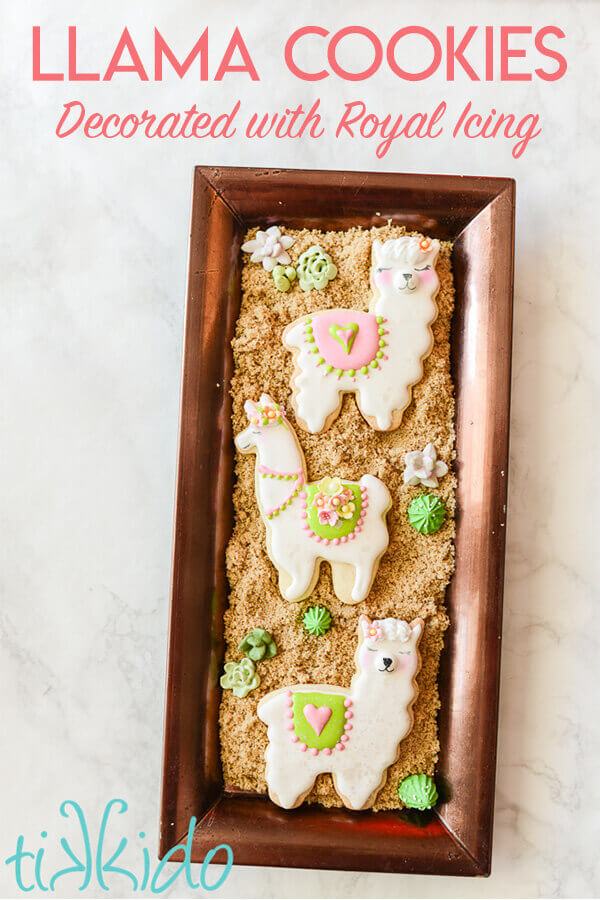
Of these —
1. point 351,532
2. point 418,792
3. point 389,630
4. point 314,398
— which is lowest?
point 418,792

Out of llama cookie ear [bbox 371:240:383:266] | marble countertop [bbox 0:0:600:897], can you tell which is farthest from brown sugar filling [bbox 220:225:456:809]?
marble countertop [bbox 0:0:600:897]

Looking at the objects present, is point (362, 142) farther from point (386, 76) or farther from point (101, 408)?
point (101, 408)

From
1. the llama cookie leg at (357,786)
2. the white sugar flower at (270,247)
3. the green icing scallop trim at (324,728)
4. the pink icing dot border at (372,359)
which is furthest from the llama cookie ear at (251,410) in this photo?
the llama cookie leg at (357,786)

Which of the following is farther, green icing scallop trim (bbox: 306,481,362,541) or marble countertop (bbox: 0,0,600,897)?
marble countertop (bbox: 0,0,600,897)

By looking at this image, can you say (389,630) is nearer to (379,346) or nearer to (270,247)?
(379,346)

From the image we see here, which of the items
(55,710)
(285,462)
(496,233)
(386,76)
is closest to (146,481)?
(285,462)

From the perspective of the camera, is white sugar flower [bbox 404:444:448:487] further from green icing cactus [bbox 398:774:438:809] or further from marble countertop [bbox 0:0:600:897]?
green icing cactus [bbox 398:774:438:809]

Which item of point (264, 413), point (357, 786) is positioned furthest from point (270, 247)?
point (357, 786)
